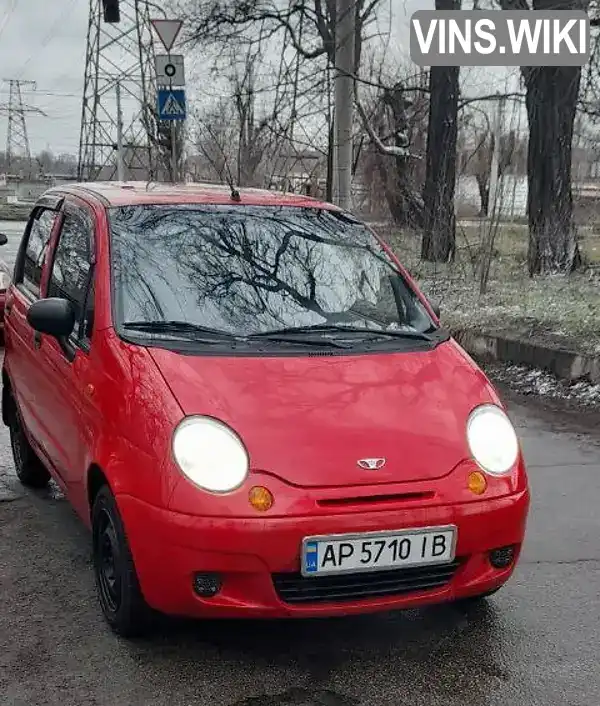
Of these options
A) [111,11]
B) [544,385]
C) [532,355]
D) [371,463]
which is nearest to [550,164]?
[532,355]

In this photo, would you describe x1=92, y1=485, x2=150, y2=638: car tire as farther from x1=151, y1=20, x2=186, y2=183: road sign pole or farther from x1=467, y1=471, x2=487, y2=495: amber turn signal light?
x1=151, y1=20, x2=186, y2=183: road sign pole

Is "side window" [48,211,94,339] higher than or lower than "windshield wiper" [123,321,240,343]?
higher

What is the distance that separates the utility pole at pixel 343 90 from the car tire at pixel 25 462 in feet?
19.7

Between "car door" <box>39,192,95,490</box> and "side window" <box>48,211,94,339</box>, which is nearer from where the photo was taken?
"car door" <box>39,192,95,490</box>

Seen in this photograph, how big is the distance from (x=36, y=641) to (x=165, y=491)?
0.94 meters

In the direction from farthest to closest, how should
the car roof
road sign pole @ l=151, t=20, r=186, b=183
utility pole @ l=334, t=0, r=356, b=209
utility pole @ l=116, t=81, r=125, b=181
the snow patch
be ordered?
utility pole @ l=116, t=81, r=125, b=181 → road sign pole @ l=151, t=20, r=186, b=183 → utility pole @ l=334, t=0, r=356, b=209 → the snow patch → the car roof

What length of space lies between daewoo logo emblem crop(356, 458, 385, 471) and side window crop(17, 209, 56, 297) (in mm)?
2463

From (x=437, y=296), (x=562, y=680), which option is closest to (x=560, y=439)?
(x=562, y=680)

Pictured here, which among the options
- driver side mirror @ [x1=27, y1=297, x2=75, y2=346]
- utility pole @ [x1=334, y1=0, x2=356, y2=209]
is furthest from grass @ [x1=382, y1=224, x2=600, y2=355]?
driver side mirror @ [x1=27, y1=297, x2=75, y2=346]

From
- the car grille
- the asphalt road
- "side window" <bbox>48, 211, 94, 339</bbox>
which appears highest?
"side window" <bbox>48, 211, 94, 339</bbox>

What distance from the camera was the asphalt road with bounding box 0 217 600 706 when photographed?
311 cm

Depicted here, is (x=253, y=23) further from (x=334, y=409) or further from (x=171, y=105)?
(x=334, y=409)

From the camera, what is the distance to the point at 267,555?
9.86ft

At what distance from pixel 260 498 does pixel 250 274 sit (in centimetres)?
137
